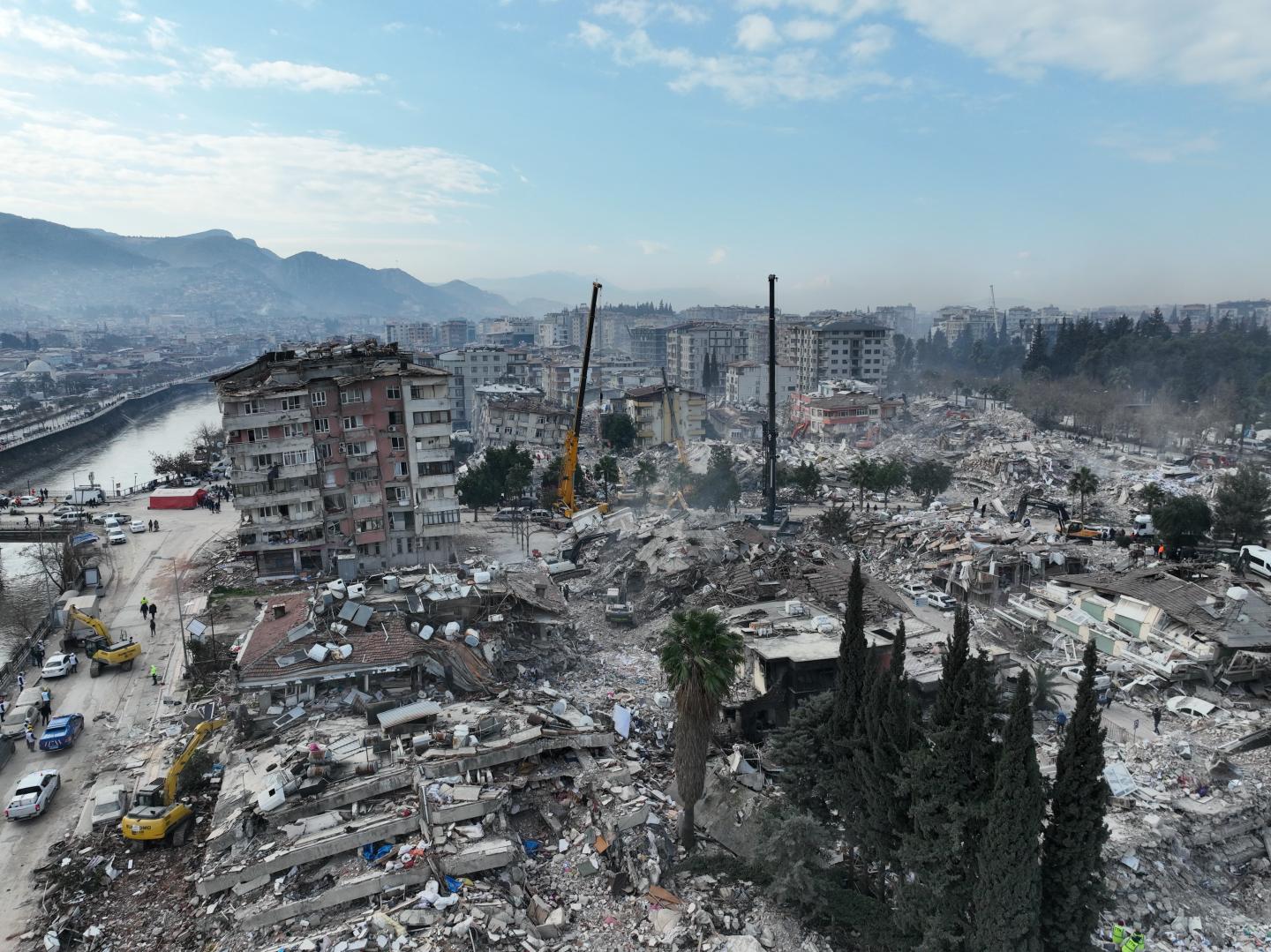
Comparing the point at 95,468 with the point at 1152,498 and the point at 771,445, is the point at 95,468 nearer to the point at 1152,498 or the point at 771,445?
the point at 771,445

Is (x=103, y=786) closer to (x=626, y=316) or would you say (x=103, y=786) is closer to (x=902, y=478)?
(x=902, y=478)

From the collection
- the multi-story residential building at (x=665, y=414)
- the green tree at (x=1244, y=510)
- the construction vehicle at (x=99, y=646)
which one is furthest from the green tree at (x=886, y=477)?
the construction vehicle at (x=99, y=646)

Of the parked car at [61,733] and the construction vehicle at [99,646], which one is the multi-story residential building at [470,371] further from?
the parked car at [61,733]

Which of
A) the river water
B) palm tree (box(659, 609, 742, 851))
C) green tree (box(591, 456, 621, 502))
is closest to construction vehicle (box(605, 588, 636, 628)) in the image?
palm tree (box(659, 609, 742, 851))

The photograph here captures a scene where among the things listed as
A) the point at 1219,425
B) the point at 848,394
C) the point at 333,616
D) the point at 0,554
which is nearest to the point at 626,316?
the point at 848,394

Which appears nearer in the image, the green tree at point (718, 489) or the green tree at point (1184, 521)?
the green tree at point (1184, 521)

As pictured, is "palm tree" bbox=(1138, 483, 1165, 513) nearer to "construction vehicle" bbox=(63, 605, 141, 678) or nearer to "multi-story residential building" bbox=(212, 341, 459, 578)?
"multi-story residential building" bbox=(212, 341, 459, 578)
